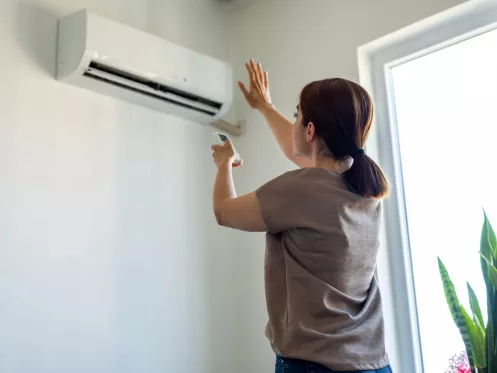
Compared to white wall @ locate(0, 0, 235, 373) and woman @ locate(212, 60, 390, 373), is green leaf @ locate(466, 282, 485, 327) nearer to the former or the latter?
woman @ locate(212, 60, 390, 373)

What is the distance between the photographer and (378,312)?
1.12 metres

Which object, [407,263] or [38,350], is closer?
[38,350]

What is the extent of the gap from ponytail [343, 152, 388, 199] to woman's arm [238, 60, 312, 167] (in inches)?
13.7

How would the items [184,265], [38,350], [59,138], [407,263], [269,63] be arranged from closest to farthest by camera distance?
[38,350], [59,138], [407,263], [184,265], [269,63]

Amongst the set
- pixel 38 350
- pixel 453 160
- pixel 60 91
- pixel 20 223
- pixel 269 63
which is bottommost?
pixel 38 350

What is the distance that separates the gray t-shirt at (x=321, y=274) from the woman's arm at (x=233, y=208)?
0.9 inches

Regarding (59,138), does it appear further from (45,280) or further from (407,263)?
(407,263)

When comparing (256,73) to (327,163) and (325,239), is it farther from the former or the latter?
(325,239)

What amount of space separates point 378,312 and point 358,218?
215 mm

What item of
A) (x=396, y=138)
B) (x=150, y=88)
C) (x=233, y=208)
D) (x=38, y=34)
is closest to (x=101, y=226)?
(x=150, y=88)

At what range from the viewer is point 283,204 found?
1061 millimetres

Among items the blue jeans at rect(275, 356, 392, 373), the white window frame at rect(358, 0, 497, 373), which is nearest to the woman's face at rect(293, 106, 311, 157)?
the blue jeans at rect(275, 356, 392, 373)

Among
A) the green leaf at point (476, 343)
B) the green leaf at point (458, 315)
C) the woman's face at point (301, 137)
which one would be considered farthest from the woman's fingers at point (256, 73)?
the green leaf at point (476, 343)

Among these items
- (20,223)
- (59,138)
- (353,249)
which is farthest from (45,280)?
(353,249)
